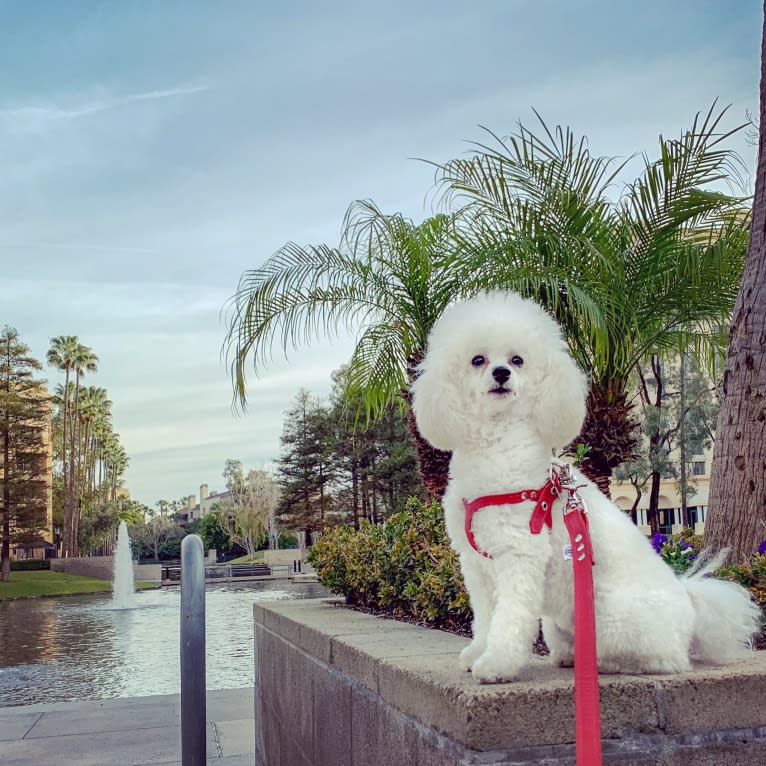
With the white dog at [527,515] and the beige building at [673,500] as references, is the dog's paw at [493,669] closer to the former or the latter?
the white dog at [527,515]

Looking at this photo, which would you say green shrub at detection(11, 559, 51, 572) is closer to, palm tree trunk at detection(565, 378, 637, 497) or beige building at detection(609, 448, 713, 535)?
beige building at detection(609, 448, 713, 535)

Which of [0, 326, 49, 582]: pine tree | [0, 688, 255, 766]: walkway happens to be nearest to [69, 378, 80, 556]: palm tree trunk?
[0, 326, 49, 582]: pine tree

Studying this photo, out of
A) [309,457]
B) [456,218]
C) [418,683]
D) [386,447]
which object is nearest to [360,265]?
[456,218]

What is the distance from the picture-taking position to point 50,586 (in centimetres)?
4044

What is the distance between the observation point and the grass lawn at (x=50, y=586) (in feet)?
124

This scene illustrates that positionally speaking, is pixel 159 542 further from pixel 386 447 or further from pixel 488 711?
pixel 488 711

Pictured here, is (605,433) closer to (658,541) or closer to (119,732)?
(658,541)

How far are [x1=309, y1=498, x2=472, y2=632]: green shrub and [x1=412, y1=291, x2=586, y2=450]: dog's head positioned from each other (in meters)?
1.91

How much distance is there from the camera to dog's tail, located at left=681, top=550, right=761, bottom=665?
254 centimetres

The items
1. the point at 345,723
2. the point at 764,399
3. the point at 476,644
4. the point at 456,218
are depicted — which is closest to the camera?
the point at 476,644

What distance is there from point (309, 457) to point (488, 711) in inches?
1998

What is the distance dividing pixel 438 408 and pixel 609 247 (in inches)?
219

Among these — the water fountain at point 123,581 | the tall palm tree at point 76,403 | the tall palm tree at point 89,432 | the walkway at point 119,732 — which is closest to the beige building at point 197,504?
the tall palm tree at point 89,432

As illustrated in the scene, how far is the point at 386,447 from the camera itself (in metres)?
48.2
